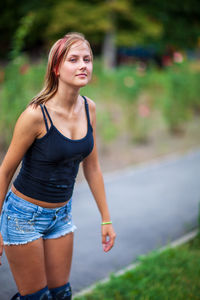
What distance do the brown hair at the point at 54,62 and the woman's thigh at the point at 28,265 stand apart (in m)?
0.76

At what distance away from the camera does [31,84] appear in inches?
313

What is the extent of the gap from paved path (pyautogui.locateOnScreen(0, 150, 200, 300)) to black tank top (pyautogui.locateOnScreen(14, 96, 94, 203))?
0.71 meters

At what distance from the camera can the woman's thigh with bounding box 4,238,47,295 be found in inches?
81.5

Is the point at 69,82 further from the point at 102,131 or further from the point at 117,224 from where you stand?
the point at 102,131

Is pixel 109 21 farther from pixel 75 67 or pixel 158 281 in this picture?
pixel 75 67

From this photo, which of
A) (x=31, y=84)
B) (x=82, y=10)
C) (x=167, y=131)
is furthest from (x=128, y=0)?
(x=31, y=84)

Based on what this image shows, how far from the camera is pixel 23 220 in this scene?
207 centimetres

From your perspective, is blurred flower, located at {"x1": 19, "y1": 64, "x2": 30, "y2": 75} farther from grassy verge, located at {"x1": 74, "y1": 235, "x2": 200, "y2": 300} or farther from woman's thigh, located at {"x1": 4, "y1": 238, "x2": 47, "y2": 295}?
woman's thigh, located at {"x1": 4, "y1": 238, "x2": 47, "y2": 295}

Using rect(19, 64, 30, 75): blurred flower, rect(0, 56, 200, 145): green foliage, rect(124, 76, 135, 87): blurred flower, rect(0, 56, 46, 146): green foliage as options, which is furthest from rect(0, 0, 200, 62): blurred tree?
rect(19, 64, 30, 75): blurred flower

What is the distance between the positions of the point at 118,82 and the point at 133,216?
5.01 meters

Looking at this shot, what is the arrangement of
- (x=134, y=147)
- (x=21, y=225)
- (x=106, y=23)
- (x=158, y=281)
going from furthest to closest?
(x=106, y=23)
(x=134, y=147)
(x=158, y=281)
(x=21, y=225)

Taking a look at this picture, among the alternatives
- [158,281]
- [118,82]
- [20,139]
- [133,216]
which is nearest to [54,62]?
[20,139]

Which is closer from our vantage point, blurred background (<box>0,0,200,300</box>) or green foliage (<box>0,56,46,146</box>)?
blurred background (<box>0,0,200,300</box>)

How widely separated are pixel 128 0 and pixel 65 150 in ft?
82.0
